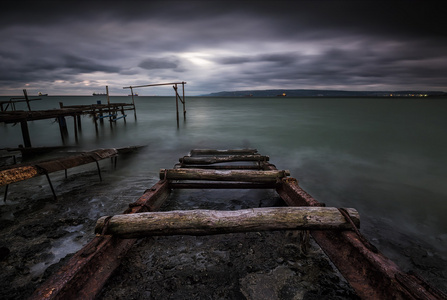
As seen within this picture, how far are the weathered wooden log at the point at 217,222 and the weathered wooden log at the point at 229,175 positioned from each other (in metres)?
2.06

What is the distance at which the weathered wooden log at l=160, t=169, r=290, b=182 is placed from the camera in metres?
4.81

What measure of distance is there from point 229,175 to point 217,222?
2.28 metres

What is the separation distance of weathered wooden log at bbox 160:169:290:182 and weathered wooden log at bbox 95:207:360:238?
2.06 meters

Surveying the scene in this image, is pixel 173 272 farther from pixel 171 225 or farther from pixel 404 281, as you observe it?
pixel 404 281

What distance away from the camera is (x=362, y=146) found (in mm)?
14625

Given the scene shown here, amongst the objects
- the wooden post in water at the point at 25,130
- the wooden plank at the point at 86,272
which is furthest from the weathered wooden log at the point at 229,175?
the wooden post in water at the point at 25,130

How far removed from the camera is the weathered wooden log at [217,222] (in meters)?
2.56

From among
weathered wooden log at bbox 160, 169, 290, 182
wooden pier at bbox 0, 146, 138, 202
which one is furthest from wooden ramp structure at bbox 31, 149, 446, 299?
wooden pier at bbox 0, 146, 138, 202

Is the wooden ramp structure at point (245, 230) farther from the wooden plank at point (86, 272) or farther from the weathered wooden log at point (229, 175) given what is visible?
the weathered wooden log at point (229, 175)

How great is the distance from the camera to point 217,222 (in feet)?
8.43

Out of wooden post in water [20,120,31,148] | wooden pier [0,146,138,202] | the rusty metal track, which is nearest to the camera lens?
the rusty metal track

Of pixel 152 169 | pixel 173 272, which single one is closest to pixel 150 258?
pixel 173 272

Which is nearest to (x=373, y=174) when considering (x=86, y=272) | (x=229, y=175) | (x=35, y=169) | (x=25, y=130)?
(x=229, y=175)

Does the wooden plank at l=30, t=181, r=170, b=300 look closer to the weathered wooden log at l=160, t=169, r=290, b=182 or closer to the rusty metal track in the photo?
the weathered wooden log at l=160, t=169, r=290, b=182
